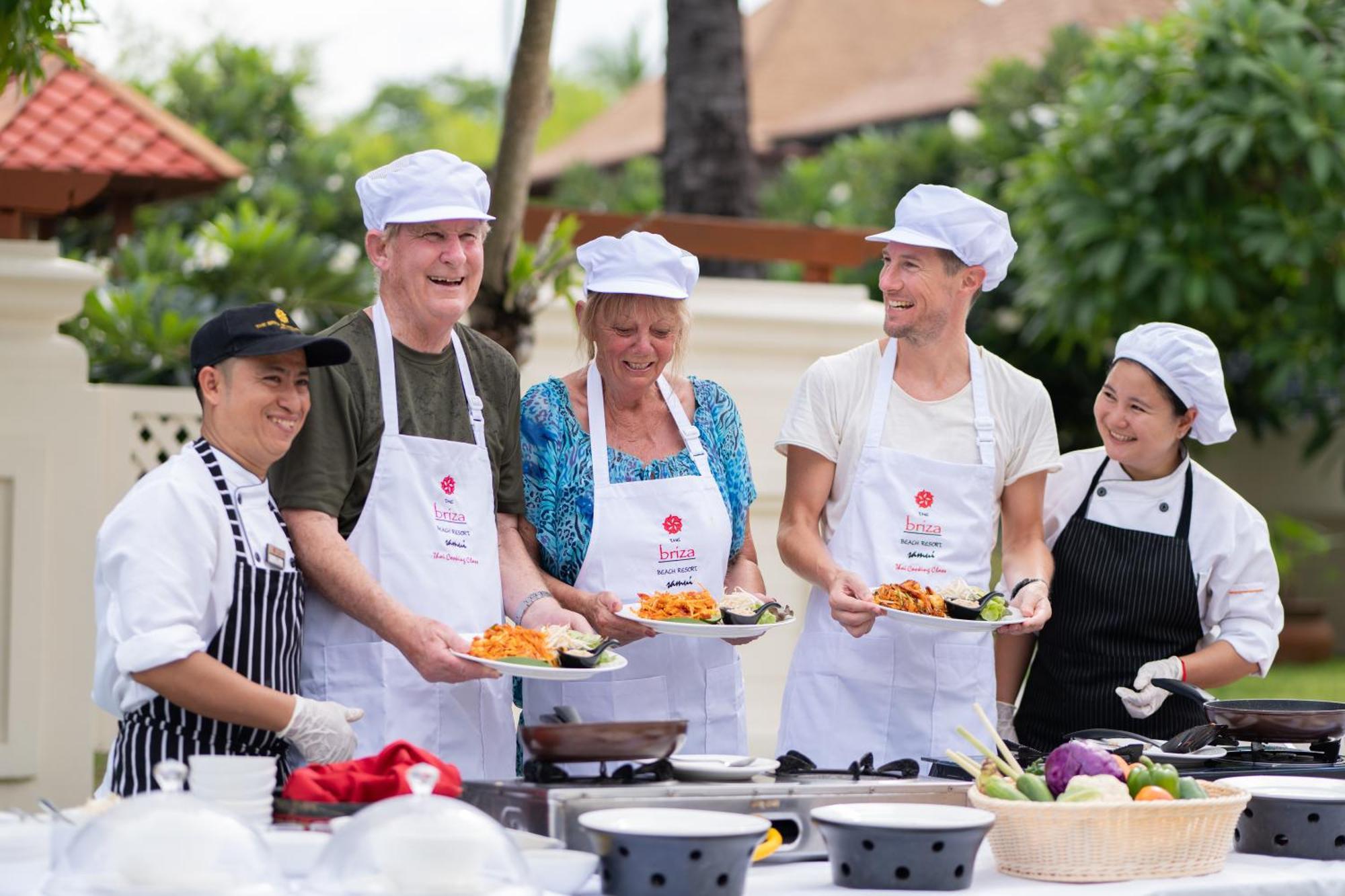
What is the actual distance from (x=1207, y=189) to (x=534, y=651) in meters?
7.87

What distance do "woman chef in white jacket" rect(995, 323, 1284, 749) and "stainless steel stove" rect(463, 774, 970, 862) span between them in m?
1.07

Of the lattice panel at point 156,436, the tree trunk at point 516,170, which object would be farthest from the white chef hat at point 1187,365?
the lattice panel at point 156,436

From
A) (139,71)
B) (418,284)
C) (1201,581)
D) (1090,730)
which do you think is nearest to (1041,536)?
(1201,581)

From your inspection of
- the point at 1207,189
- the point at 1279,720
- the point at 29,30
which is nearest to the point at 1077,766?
the point at 1279,720

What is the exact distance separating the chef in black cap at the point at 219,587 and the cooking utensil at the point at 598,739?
44 cm

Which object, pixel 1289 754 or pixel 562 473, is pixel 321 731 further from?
pixel 1289 754

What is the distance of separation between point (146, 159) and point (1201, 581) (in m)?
5.90

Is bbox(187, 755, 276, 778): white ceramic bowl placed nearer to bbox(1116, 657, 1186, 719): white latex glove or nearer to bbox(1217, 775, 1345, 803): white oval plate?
bbox(1217, 775, 1345, 803): white oval plate

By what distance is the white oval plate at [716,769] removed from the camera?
114 inches

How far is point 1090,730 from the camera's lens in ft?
11.4

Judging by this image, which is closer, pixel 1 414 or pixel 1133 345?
pixel 1133 345

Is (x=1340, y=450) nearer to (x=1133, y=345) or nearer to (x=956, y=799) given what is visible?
(x=1133, y=345)

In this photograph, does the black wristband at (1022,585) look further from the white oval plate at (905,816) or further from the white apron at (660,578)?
the white oval plate at (905,816)

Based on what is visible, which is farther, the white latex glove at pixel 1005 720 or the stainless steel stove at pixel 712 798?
the white latex glove at pixel 1005 720
